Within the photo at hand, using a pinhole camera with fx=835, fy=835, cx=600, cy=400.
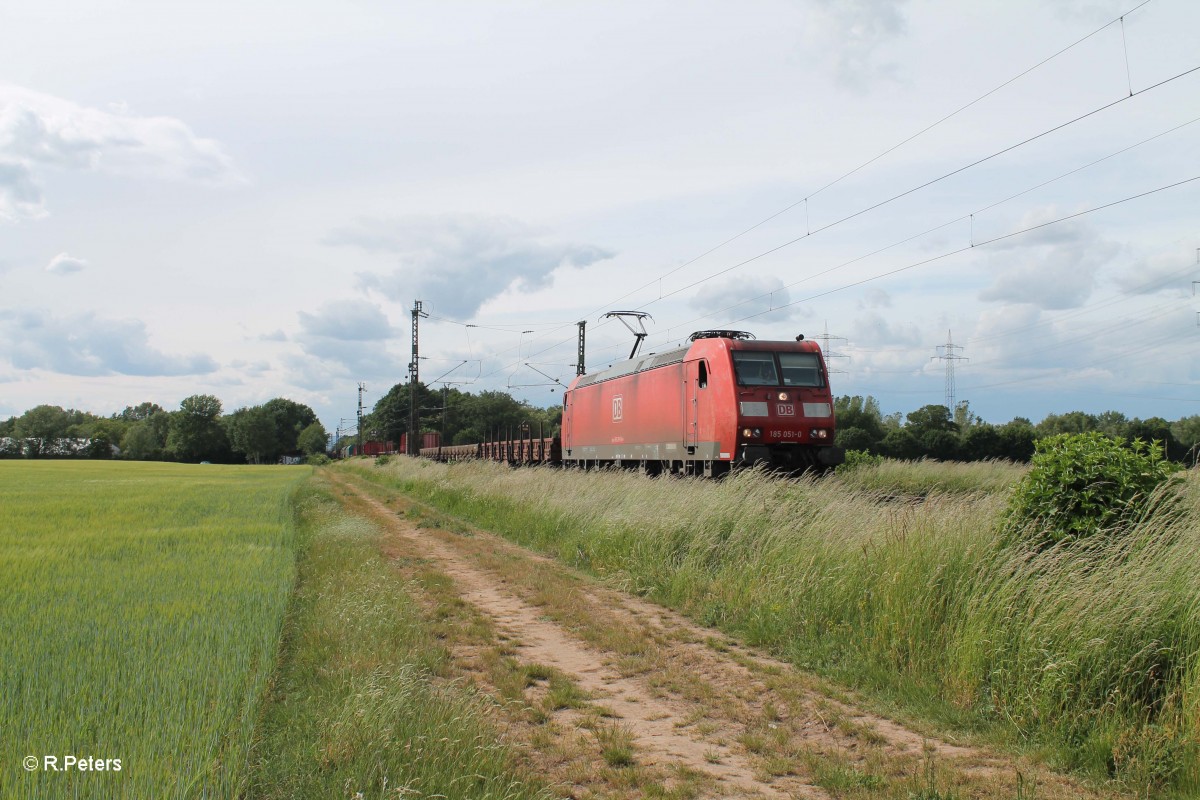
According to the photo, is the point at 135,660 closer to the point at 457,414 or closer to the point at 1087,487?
the point at 1087,487

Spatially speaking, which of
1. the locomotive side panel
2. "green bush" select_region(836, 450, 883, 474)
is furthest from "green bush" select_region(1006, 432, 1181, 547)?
"green bush" select_region(836, 450, 883, 474)

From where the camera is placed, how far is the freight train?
17.8 metres

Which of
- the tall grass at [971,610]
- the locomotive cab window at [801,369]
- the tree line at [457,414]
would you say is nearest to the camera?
the tall grass at [971,610]

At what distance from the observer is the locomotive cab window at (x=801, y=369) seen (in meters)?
18.6

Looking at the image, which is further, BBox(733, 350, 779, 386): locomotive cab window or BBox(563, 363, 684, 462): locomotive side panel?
BBox(563, 363, 684, 462): locomotive side panel

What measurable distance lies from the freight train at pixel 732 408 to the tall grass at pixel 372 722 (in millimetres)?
10725

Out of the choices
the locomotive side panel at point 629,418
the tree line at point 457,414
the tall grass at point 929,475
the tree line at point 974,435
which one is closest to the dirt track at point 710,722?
the locomotive side panel at point 629,418

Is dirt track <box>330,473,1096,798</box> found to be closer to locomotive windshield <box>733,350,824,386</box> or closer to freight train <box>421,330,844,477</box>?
freight train <box>421,330,844,477</box>

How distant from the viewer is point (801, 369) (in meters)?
18.8

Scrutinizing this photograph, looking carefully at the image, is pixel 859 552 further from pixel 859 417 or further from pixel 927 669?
pixel 859 417

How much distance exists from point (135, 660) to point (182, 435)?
125021 mm

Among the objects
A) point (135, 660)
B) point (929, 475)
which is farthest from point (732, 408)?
point (135, 660)

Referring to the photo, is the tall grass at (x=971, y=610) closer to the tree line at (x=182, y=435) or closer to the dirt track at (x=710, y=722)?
the dirt track at (x=710, y=722)

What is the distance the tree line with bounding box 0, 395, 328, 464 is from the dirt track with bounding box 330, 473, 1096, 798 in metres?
115
